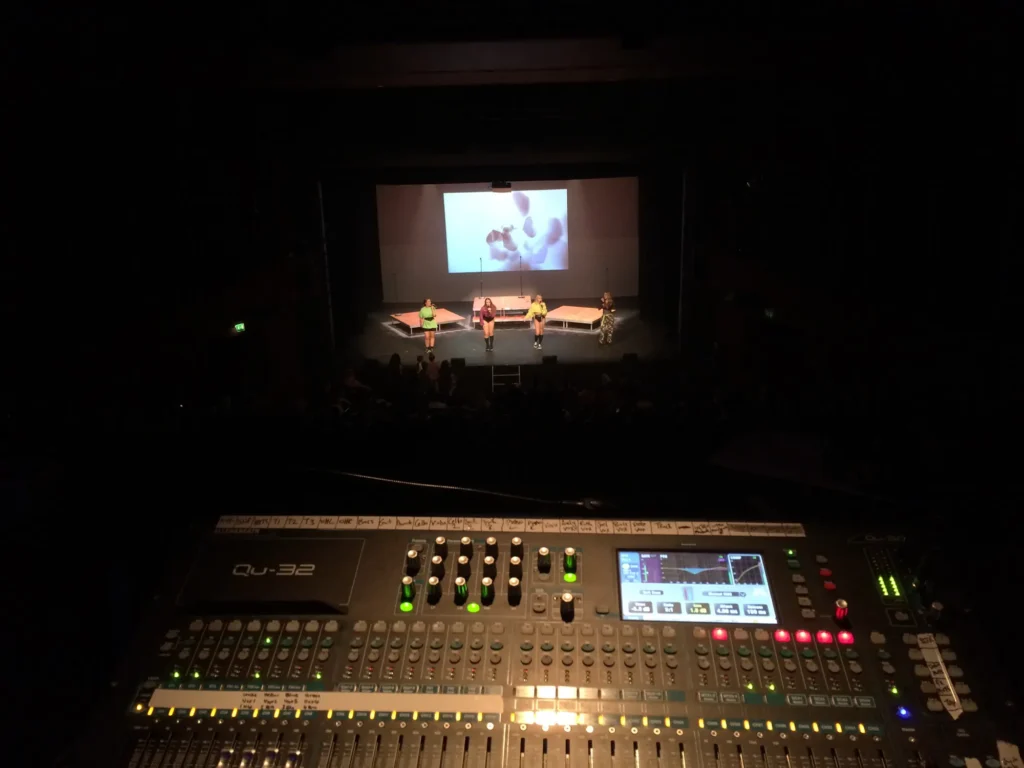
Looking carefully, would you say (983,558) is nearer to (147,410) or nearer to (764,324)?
(764,324)

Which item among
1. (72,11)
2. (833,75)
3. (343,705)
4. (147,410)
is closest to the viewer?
(343,705)

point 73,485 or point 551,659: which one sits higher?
point 73,485

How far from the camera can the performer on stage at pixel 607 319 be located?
1.52 metres

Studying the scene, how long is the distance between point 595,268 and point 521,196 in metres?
0.20

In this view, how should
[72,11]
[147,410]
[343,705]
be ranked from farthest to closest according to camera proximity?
[147,410], [72,11], [343,705]

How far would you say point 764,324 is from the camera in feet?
5.11

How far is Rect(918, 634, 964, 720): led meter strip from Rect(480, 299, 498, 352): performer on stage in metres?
0.89

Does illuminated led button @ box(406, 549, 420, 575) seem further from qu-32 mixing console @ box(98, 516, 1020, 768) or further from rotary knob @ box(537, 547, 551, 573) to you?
rotary knob @ box(537, 547, 551, 573)

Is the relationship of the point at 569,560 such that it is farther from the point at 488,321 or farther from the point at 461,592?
the point at 488,321

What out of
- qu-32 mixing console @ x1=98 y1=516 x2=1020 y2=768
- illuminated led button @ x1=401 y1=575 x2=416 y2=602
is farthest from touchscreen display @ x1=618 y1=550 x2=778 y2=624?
illuminated led button @ x1=401 y1=575 x2=416 y2=602

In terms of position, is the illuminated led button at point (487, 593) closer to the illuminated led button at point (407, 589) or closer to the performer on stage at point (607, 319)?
the illuminated led button at point (407, 589)

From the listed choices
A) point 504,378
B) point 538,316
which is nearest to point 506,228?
point 538,316

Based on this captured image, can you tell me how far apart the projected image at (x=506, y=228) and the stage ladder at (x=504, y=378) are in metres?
0.21

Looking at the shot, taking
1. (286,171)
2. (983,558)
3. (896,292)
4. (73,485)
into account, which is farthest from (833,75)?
(73,485)
